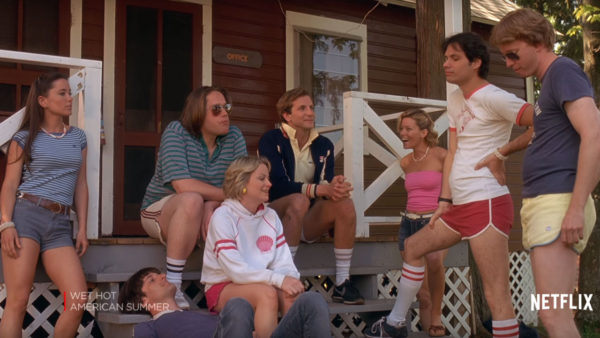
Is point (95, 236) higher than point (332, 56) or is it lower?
lower

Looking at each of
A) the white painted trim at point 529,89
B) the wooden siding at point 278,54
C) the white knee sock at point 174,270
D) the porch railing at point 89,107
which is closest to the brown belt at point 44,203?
the porch railing at point 89,107

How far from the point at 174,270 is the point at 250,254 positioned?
48cm

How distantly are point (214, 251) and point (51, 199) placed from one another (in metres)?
0.97

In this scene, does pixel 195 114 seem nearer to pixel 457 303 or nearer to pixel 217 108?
pixel 217 108

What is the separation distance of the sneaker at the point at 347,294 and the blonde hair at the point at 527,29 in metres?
1.91

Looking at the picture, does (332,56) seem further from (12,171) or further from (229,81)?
(12,171)

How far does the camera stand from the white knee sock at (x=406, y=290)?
3.62 metres

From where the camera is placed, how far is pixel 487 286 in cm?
305

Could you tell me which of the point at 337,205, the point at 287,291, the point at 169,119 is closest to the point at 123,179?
the point at 169,119

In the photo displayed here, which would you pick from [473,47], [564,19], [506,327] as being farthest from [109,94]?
[564,19]

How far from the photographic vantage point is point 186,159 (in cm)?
395

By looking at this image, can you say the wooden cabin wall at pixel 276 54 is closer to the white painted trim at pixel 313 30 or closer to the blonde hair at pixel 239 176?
the white painted trim at pixel 313 30

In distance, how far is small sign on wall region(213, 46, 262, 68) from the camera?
660cm

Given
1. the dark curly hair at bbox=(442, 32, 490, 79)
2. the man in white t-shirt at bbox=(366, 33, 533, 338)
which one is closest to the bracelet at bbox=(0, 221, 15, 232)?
the man in white t-shirt at bbox=(366, 33, 533, 338)
